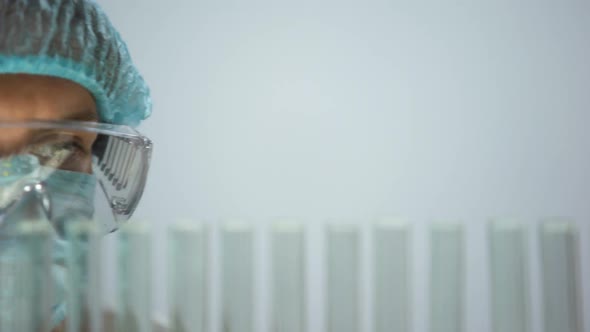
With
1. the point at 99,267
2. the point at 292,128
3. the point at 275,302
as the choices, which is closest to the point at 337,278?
the point at 275,302

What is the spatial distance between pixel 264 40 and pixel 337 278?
133 centimetres

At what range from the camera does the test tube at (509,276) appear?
0.46m

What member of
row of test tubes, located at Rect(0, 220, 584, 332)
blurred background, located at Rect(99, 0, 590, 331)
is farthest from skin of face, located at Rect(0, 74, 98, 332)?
blurred background, located at Rect(99, 0, 590, 331)

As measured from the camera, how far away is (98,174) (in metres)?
0.90

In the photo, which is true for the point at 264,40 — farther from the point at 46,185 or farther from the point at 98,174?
the point at 46,185

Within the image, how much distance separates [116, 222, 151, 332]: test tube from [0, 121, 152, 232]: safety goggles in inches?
6.2

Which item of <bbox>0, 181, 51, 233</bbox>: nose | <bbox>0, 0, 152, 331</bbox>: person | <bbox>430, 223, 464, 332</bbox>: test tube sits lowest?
<bbox>430, 223, 464, 332</bbox>: test tube

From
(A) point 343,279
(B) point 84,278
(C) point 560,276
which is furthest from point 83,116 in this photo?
(C) point 560,276

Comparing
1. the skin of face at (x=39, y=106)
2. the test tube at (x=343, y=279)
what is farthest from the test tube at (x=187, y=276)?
the skin of face at (x=39, y=106)

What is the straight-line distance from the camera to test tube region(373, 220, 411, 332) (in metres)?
0.45

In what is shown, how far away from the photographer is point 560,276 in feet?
1.54

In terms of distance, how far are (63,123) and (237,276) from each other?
0.42 metres

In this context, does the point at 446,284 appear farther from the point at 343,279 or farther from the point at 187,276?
the point at 187,276

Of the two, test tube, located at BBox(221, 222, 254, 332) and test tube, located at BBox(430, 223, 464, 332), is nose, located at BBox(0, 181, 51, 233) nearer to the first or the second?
test tube, located at BBox(221, 222, 254, 332)
